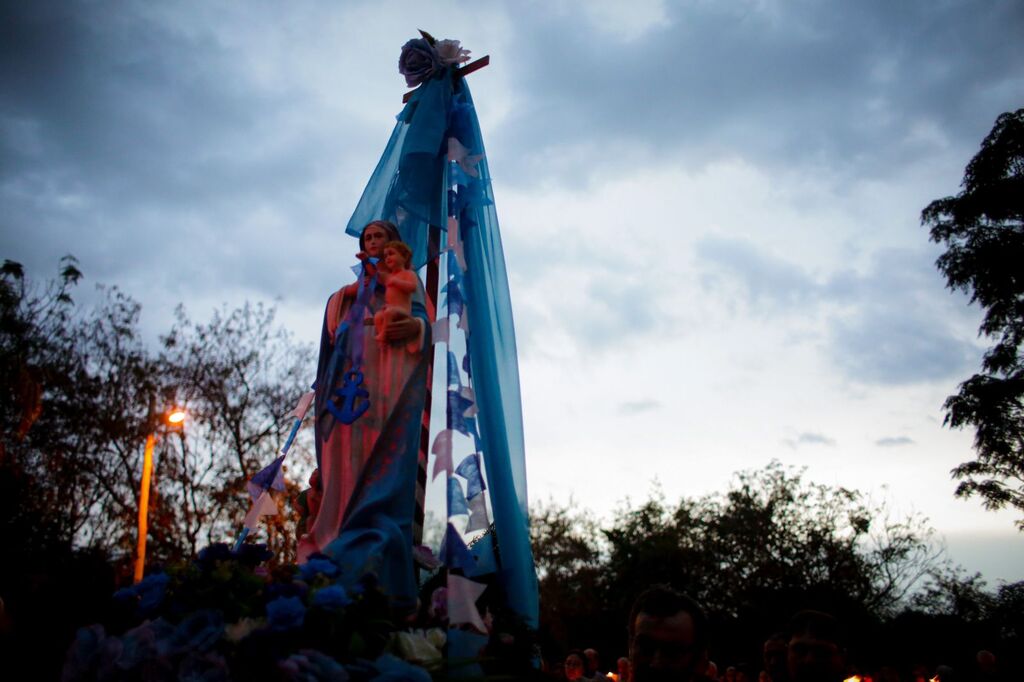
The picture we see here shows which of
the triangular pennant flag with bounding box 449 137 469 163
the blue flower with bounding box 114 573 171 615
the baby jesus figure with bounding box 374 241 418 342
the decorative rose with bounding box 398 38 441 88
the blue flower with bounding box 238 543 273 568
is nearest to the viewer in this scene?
the blue flower with bounding box 114 573 171 615

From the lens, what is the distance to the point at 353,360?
16.3ft

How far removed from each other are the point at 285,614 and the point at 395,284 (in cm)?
276

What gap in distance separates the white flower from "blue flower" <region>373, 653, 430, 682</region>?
15.8ft

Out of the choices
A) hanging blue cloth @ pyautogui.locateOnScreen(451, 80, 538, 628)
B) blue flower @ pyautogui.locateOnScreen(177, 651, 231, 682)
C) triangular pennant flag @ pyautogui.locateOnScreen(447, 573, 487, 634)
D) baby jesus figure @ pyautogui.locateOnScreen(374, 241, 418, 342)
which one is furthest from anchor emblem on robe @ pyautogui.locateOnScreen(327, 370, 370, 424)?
blue flower @ pyautogui.locateOnScreen(177, 651, 231, 682)

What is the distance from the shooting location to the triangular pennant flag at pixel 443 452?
4.05 m

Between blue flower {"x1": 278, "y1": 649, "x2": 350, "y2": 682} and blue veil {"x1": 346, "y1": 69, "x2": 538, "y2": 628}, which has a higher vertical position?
blue veil {"x1": 346, "y1": 69, "x2": 538, "y2": 628}

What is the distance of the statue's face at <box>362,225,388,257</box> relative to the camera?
17.5 feet

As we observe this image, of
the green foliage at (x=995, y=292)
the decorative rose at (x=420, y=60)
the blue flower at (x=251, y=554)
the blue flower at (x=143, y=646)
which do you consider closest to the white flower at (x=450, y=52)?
the decorative rose at (x=420, y=60)

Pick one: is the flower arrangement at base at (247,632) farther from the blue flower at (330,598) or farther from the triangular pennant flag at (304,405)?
the triangular pennant flag at (304,405)

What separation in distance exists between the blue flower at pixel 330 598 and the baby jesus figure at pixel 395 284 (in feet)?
7.81

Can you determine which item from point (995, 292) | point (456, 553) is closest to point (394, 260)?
point (456, 553)

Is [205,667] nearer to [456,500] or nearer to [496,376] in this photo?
[456,500]

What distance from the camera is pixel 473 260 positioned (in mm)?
5305

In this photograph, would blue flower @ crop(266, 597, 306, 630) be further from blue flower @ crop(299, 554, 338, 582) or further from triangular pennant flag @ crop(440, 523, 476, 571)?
triangular pennant flag @ crop(440, 523, 476, 571)
